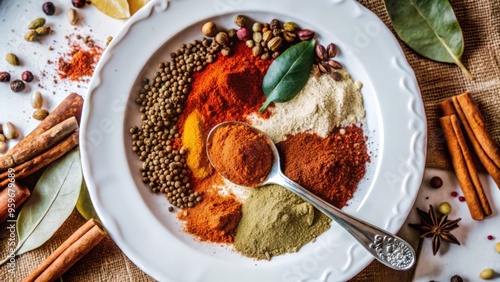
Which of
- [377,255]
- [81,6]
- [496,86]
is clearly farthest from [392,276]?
[81,6]

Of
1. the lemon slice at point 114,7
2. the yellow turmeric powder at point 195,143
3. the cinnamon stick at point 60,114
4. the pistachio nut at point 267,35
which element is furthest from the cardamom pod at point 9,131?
the pistachio nut at point 267,35

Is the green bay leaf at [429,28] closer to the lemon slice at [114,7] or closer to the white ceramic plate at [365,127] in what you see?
the white ceramic plate at [365,127]

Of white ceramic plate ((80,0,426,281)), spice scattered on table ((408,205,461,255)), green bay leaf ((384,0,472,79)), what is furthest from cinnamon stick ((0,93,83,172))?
spice scattered on table ((408,205,461,255))

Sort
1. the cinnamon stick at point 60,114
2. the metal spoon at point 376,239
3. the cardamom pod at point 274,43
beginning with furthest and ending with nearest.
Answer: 1. the cinnamon stick at point 60,114
2. the cardamom pod at point 274,43
3. the metal spoon at point 376,239

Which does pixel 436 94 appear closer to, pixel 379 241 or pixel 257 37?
pixel 379 241

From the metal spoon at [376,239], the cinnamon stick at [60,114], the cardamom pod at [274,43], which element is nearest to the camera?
the metal spoon at [376,239]

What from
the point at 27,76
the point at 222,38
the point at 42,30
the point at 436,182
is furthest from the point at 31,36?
the point at 436,182

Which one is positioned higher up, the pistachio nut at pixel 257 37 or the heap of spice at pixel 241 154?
the pistachio nut at pixel 257 37

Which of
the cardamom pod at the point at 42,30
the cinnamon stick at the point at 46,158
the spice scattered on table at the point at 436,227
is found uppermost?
the cardamom pod at the point at 42,30
